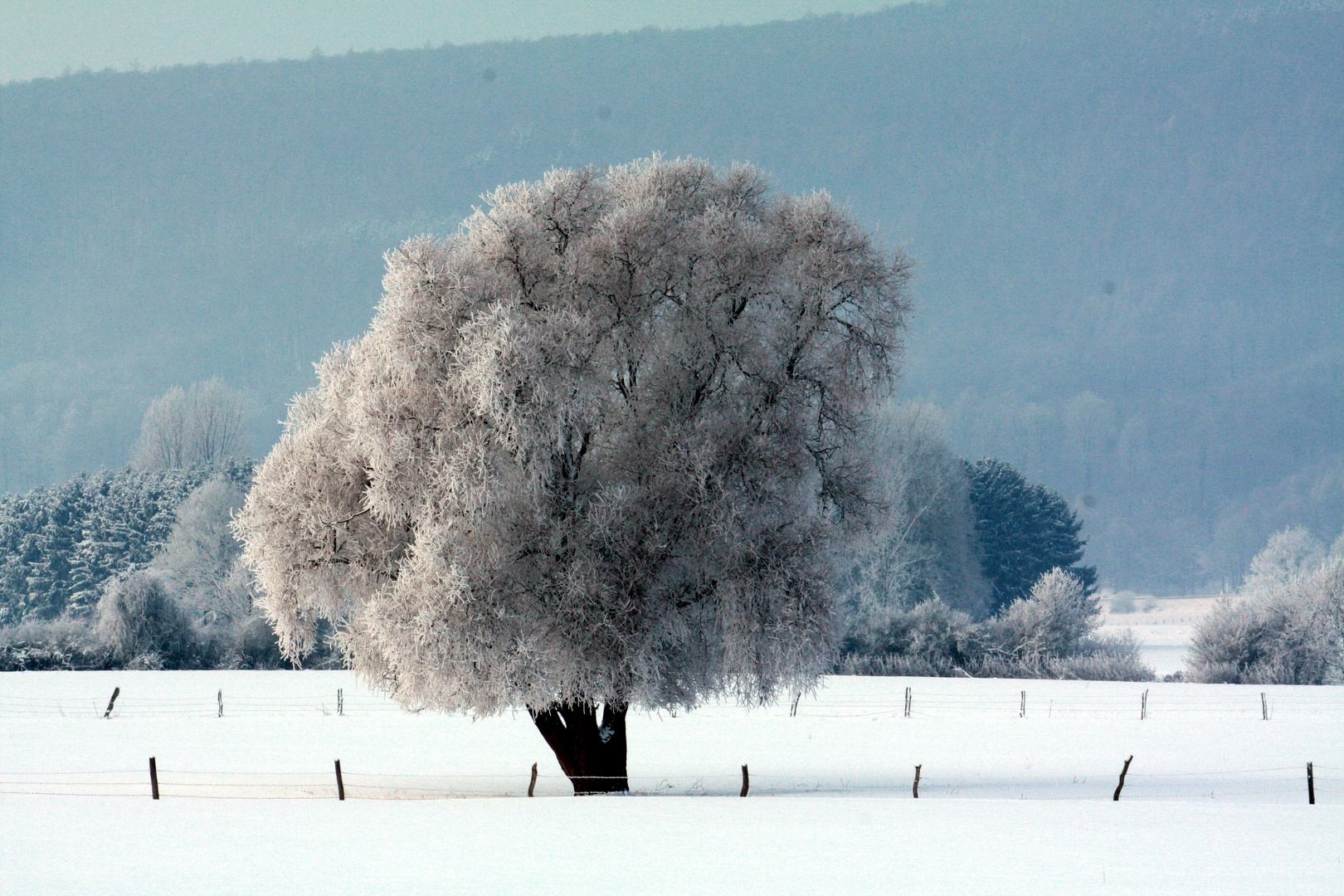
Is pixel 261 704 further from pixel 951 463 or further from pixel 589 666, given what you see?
pixel 951 463

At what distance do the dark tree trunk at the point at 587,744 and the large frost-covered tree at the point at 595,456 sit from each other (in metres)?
0.05

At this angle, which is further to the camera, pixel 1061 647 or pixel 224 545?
pixel 224 545

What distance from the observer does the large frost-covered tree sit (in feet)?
64.4

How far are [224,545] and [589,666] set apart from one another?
57.2 meters

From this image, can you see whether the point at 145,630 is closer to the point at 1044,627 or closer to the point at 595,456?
the point at 1044,627

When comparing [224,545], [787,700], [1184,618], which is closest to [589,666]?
[787,700]

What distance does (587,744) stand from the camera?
891 inches

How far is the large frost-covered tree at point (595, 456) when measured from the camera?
19.6 m

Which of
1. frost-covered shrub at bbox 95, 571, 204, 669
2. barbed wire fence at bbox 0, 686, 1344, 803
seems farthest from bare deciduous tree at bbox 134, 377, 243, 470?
barbed wire fence at bbox 0, 686, 1344, 803

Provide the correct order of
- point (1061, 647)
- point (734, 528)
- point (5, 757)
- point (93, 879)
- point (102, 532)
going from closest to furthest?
point (93, 879), point (734, 528), point (5, 757), point (1061, 647), point (102, 532)

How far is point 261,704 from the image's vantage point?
1633 inches

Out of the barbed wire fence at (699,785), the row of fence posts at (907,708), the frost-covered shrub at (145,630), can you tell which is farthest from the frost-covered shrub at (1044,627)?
the frost-covered shrub at (145,630)

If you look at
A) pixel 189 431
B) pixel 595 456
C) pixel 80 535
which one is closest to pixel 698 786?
pixel 595 456

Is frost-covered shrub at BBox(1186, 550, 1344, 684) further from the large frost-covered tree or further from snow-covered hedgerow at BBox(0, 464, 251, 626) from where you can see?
snow-covered hedgerow at BBox(0, 464, 251, 626)
